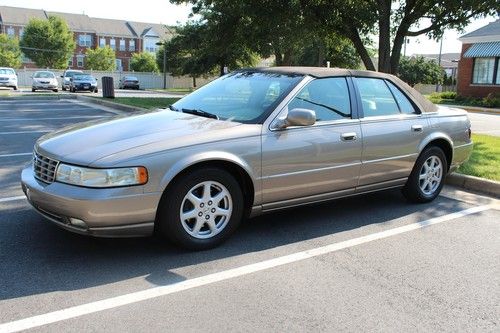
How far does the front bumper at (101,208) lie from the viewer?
3795 mm

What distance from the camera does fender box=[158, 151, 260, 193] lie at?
158 inches

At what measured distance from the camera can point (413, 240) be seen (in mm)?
4871

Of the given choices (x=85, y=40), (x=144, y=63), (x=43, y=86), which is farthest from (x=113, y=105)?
(x=85, y=40)

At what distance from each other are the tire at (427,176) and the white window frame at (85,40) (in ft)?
285

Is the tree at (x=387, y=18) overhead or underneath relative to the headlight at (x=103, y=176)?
overhead

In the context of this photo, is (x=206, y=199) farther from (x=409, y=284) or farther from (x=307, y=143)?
(x=409, y=284)

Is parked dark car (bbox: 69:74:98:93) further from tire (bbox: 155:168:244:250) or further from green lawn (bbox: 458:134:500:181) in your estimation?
tire (bbox: 155:168:244:250)

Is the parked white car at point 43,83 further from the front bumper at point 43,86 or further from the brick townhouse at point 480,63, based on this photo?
the brick townhouse at point 480,63

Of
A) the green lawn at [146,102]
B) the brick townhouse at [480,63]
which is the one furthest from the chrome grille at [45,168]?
the brick townhouse at [480,63]

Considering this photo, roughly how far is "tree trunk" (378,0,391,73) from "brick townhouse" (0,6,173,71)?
6838 centimetres

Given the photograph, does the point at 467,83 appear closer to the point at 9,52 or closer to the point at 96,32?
the point at 9,52

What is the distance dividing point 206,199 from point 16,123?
33.5ft

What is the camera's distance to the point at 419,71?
50.1 meters

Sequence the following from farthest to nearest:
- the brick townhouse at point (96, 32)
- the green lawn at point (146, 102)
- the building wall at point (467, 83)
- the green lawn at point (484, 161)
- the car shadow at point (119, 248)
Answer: the brick townhouse at point (96, 32) < the building wall at point (467, 83) < the green lawn at point (146, 102) < the green lawn at point (484, 161) < the car shadow at point (119, 248)
